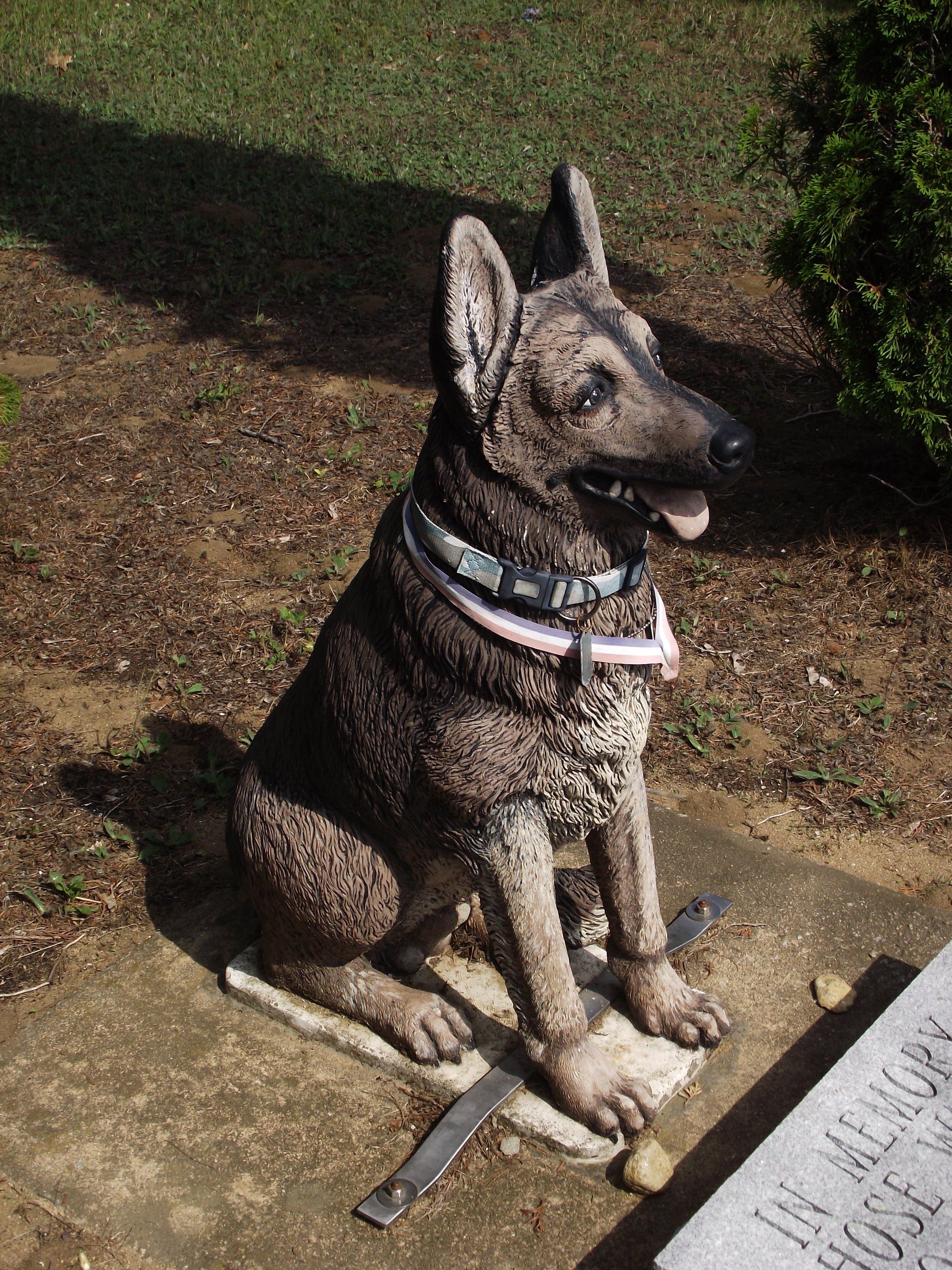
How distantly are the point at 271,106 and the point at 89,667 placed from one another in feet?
28.3

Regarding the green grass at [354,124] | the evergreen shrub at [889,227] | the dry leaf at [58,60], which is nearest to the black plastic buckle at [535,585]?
the evergreen shrub at [889,227]

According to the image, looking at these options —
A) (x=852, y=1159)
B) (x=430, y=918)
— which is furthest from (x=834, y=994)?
(x=430, y=918)

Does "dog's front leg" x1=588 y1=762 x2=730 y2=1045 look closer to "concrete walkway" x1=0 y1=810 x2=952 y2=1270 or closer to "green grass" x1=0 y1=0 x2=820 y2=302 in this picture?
"concrete walkway" x1=0 y1=810 x2=952 y2=1270

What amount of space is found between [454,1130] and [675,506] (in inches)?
Result: 65.4

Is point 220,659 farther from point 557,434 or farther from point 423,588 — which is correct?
point 557,434

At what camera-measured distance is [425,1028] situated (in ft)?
10.0

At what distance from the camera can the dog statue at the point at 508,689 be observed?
7.61 feet

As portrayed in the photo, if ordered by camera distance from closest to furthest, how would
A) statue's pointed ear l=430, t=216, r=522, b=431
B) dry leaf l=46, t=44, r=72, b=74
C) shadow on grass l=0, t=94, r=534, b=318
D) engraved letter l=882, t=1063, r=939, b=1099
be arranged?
statue's pointed ear l=430, t=216, r=522, b=431 → engraved letter l=882, t=1063, r=939, b=1099 → shadow on grass l=0, t=94, r=534, b=318 → dry leaf l=46, t=44, r=72, b=74

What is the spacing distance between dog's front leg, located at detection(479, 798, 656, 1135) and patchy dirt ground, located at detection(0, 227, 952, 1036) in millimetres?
1499

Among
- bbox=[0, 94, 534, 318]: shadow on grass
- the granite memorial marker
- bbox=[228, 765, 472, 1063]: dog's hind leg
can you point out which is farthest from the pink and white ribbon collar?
bbox=[0, 94, 534, 318]: shadow on grass

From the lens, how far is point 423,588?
255 cm

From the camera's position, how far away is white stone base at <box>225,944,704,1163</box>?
114 inches

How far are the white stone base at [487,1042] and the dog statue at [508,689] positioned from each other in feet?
0.15

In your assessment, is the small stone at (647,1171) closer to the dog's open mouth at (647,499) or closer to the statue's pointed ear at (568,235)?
the dog's open mouth at (647,499)
